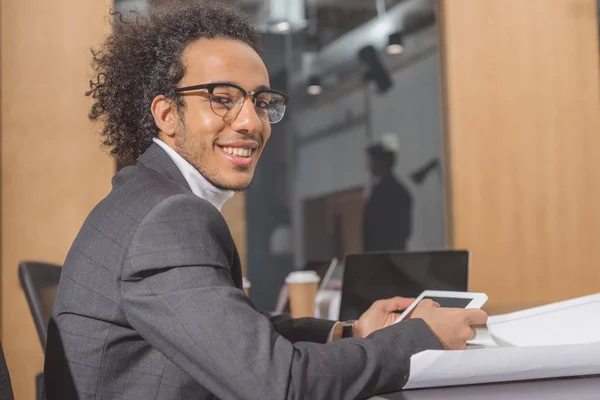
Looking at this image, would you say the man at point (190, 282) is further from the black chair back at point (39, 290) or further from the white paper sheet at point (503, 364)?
the black chair back at point (39, 290)

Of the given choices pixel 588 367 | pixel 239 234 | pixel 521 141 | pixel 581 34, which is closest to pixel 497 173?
pixel 521 141

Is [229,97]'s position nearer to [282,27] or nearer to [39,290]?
[39,290]

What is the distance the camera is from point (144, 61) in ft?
4.02

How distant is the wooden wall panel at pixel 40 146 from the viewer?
117 inches

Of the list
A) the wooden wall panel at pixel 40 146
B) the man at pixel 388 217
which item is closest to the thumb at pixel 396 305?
the wooden wall panel at pixel 40 146

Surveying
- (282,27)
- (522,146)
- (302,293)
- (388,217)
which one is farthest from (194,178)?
(282,27)

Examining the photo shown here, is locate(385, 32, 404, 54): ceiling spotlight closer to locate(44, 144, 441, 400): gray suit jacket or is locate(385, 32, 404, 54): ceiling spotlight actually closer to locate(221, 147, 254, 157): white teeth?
locate(221, 147, 254, 157): white teeth

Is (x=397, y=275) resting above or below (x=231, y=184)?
below

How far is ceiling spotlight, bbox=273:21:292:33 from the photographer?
413 cm

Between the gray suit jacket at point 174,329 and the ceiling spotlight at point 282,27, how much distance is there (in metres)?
3.30

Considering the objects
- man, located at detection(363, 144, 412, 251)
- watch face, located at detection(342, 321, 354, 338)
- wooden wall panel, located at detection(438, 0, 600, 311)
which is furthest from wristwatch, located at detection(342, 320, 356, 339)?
man, located at detection(363, 144, 412, 251)

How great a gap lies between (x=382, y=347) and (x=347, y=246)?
3.28 m

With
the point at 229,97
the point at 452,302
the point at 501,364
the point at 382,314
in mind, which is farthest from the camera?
the point at 382,314

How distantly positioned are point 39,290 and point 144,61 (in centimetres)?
84
